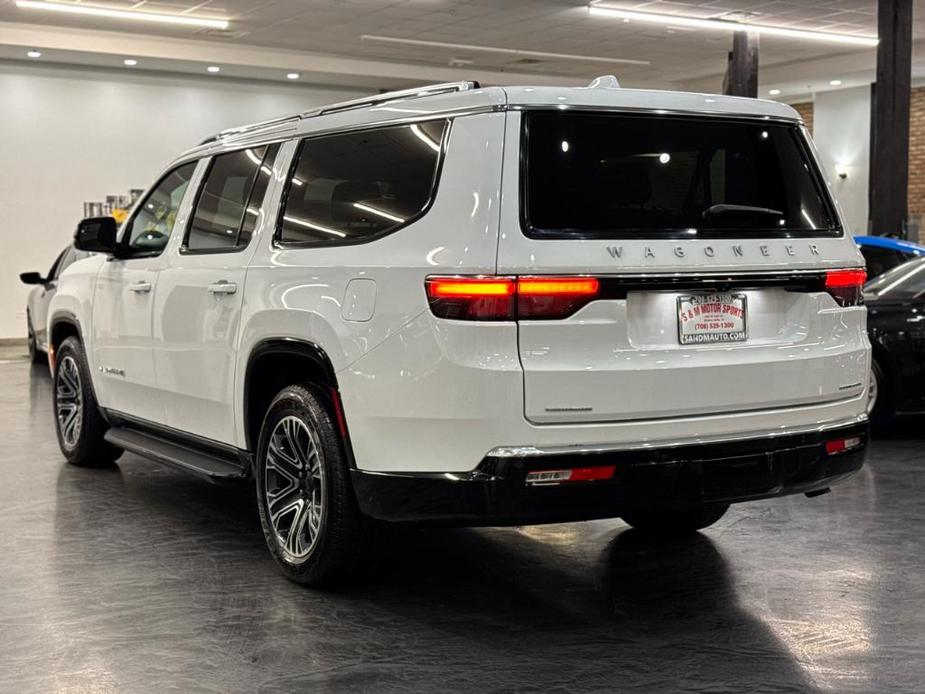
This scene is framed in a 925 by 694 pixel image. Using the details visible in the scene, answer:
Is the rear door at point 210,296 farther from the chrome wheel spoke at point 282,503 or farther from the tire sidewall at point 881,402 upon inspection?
the tire sidewall at point 881,402

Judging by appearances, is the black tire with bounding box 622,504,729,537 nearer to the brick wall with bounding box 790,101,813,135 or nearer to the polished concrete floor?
the polished concrete floor

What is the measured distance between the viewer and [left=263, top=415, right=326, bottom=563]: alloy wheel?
4637 mm

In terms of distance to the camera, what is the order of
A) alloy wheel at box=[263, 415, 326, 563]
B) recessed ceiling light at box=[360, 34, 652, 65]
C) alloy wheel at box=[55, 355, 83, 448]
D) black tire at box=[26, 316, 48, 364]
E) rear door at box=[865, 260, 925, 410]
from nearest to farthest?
1. alloy wheel at box=[263, 415, 326, 563]
2. alloy wheel at box=[55, 355, 83, 448]
3. rear door at box=[865, 260, 925, 410]
4. black tire at box=[26, 316, 48, 364]
5. recessed ceiling light at box=[360, 34, 652, 65]

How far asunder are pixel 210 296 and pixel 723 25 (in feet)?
51.0

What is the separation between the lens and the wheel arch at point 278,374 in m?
4.41

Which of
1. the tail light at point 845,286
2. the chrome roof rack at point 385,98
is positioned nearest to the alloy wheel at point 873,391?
the tail light at point 845,286

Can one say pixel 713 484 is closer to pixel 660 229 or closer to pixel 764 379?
pixel 764 379

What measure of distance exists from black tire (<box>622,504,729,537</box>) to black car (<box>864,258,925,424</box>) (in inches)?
137

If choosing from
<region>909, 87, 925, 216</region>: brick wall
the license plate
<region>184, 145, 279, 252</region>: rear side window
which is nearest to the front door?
<region>184, 145, 279, 252</region>: rear side window

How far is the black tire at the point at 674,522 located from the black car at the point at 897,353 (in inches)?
137

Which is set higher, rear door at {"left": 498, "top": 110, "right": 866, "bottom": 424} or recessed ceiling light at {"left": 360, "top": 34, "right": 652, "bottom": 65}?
recessed ceiling light at {"left": 360, "top": 34, "right": 652, "bottom": 65}

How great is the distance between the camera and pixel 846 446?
4.43 metres

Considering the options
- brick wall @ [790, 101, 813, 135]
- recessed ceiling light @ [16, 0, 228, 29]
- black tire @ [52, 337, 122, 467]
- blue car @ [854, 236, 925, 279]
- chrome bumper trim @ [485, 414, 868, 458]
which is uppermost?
recessed ceiling light @ [16, 0, 228, 29]

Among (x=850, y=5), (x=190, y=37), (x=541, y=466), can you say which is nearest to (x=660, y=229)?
(x=541, y=466)
